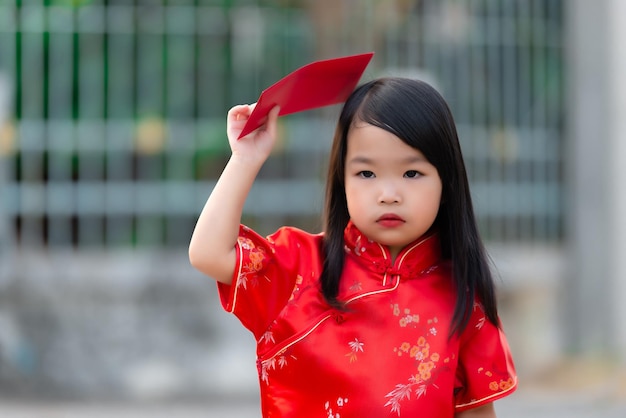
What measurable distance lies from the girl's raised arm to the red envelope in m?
0.04

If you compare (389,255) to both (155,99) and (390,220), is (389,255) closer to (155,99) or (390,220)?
(390,220)

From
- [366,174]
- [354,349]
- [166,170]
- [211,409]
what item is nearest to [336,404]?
[354,349]

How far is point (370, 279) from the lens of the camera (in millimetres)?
2449

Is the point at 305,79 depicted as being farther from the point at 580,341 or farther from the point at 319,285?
the point at 580,341

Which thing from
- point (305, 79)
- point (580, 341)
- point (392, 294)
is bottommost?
point (580, 341)

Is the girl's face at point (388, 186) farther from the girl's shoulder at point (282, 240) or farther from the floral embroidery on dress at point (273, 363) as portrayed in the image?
the floral embroidery on dress at point (273, 363)

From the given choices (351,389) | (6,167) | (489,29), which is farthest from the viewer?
(489,29)

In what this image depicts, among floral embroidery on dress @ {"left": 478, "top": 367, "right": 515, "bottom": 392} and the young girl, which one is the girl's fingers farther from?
floral embroidery on dress @ {"left": 478, "top": 367, "right": 515, "bottom": 392}

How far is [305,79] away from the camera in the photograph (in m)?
2.38

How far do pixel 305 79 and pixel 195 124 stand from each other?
3258mm

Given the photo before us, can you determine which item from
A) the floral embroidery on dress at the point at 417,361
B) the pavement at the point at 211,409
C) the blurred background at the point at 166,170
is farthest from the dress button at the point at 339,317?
the blurred background at the point at 166,170

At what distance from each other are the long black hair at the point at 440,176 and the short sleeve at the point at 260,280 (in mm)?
80

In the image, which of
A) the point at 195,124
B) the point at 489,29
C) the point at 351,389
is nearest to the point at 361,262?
the point at 351,389

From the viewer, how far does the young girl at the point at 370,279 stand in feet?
7.70
